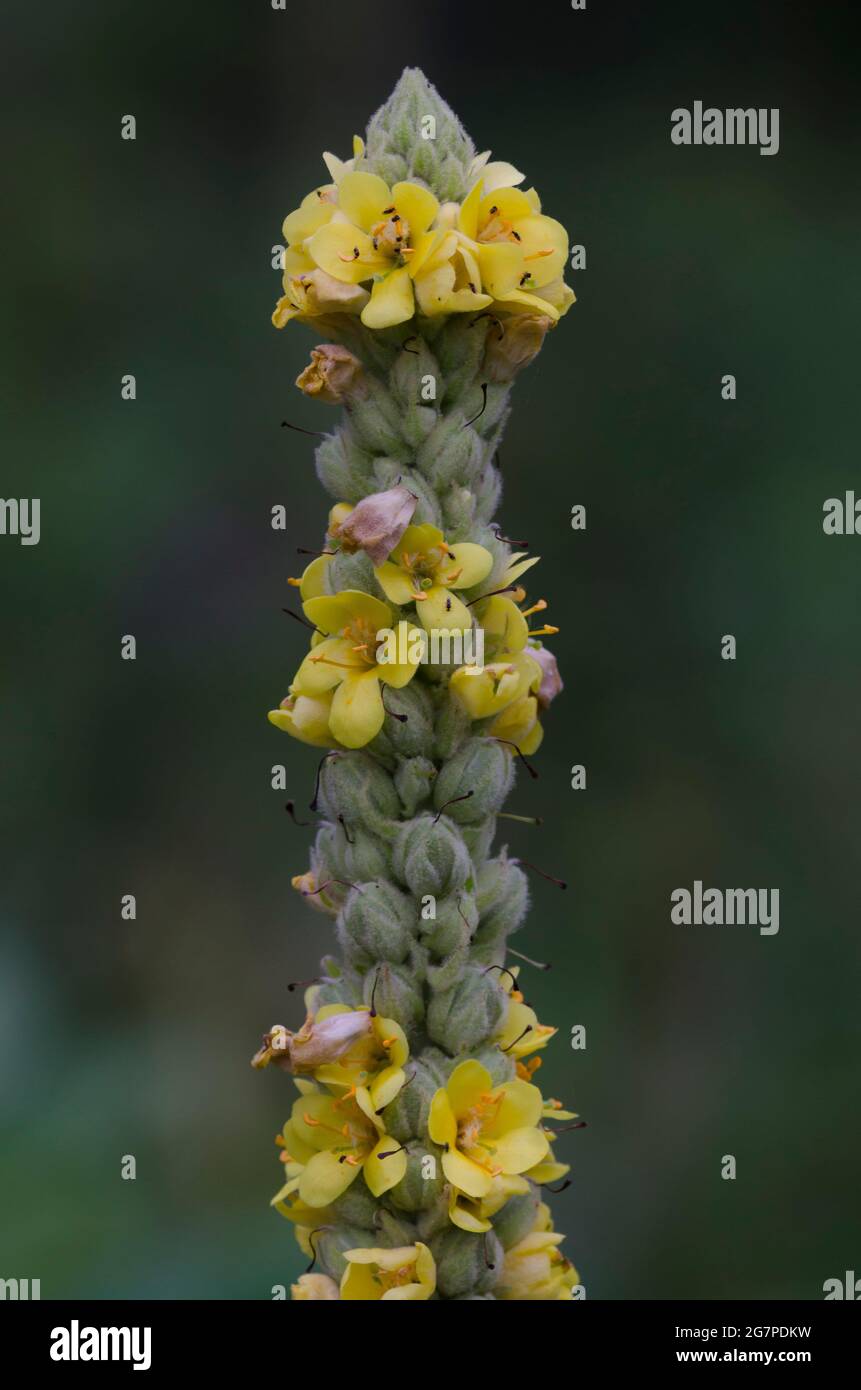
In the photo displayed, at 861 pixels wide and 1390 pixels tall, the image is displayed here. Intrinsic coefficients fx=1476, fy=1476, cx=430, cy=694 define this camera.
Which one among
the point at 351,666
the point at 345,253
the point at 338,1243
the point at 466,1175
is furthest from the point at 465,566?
the point at 338,1243

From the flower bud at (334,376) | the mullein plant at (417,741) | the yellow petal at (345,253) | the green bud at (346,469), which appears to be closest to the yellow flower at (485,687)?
A: the mullein plant at (417,741)

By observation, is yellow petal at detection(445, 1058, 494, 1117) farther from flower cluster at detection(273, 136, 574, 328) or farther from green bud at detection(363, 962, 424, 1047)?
flower cluster at detection(273, 136, 574, 328)

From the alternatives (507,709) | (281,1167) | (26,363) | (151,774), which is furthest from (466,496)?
(26,363)

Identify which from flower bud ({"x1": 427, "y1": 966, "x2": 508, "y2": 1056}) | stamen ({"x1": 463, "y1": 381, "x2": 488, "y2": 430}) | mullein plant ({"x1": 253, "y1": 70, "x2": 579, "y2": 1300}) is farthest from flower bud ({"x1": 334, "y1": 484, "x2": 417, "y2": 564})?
flower bud ({"x1": 427, "y1": 966, "x2": 508, "y2": 1056})

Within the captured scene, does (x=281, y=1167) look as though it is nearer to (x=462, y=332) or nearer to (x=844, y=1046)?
(x=844, y=1046)

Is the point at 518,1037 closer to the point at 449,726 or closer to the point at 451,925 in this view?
Answer: the point at 451,925

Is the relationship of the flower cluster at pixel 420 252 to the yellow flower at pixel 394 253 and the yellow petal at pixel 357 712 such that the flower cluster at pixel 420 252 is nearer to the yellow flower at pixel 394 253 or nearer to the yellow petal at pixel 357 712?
the yellow flower at pixel 394 253
